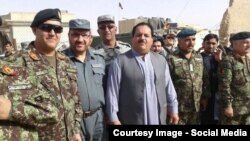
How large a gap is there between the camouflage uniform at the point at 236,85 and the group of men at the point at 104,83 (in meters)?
0.01

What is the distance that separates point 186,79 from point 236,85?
0.68 m

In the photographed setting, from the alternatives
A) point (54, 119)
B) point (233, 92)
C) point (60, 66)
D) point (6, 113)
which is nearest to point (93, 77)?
point (60, 66)

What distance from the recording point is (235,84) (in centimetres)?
455

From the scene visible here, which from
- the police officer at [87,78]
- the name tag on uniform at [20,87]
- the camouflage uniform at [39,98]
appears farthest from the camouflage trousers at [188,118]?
the name tag on uniform at [20,87]

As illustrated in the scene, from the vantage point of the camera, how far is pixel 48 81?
2.60 meters

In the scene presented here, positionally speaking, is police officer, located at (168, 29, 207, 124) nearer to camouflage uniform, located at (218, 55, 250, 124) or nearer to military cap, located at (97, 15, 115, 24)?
camouflage uniform, located at (218, 55, 250, 124)

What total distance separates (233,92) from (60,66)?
260 centimetres

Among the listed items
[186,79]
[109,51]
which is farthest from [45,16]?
[186,79]

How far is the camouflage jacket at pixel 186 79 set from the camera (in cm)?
442

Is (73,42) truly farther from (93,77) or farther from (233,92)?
(233,92)

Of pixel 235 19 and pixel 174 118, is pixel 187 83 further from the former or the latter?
pixel 235 19

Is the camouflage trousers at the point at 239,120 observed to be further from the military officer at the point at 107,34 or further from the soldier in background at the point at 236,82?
the military officer at the point at 107,34

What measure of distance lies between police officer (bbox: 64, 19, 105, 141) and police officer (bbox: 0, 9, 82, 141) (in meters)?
0.37

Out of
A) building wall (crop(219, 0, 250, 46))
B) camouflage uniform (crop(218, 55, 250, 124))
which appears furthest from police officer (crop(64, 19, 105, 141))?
building wall (crop(219, 0, 250, 46))
